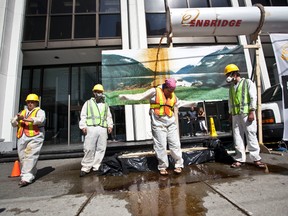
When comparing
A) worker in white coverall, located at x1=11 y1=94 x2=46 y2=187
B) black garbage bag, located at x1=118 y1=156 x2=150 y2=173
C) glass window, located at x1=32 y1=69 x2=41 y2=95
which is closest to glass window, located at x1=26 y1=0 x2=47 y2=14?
glass window, located at x1=32 y1=69 x2=41 y2=95

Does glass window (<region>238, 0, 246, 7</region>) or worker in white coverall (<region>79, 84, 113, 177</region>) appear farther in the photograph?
glass window (<region>238, 0, 246, 7</region>)

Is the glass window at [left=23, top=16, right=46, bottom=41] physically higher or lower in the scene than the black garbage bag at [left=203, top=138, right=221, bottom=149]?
higher

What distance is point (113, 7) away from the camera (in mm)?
10070

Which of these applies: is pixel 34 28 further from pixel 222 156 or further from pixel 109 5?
pixel 222 156

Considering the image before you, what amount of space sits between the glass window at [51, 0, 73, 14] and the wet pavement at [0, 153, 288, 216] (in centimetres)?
890

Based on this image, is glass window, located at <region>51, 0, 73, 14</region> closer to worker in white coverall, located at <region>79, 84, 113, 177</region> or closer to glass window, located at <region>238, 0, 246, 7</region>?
worker in white coverall, located at <region>79, 84, 113, 177</region>

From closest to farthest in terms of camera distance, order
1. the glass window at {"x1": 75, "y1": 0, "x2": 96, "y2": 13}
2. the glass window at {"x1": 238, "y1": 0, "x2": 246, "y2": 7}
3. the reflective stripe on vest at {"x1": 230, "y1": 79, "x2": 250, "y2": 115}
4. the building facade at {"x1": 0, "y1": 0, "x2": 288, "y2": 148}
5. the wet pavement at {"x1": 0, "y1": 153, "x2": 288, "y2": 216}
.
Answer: the wet pavement at {"x1": 0, "y1": 153, "x2": 288, "y2": 216}
the reflective stripe on vest at {"x1": 230, "y1": 79, "x2": 250, "y2": 115}
the building facade at {"x1": 0, "y1": 0, "x2": 288, "y2": 148}
the glass window at {"x1": 75, "y1": 0, "x2": 96, "y2": 13}
the glass window at {"x1": 238, "y1": 0, "x2": 246, "y2": 7}

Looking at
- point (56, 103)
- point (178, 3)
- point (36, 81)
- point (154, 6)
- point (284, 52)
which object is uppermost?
point (178, 3)

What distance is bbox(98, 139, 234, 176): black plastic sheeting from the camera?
415 cm

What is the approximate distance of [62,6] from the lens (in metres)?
9.98

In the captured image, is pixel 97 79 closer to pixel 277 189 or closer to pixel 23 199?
pixel 23 199

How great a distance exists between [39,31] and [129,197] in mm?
10051

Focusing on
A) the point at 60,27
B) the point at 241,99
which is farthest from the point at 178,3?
the point at 241,99

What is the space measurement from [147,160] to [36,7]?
33.6 feet
